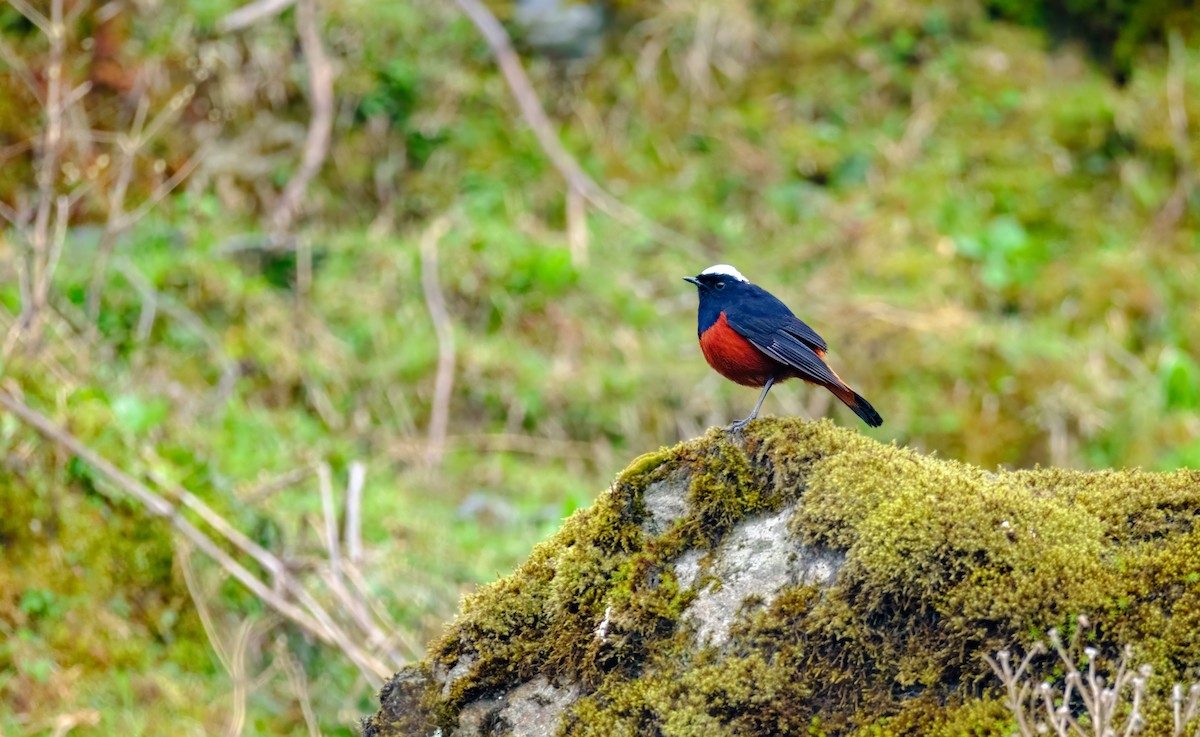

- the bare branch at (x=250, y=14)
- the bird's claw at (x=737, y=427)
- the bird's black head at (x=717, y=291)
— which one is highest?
the bare branch at (x=250, y=14)

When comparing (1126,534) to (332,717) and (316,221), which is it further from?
(316,221)

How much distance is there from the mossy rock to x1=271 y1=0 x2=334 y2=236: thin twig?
6.41 m

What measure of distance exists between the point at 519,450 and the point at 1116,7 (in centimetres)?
657

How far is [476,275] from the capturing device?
29.5 ft

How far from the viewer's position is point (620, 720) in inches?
113

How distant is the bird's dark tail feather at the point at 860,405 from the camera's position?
4367mm

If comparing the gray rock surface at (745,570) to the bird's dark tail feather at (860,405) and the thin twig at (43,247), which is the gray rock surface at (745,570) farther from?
the thin twig at (43,247)

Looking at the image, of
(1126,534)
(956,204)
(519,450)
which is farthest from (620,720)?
(956,204)

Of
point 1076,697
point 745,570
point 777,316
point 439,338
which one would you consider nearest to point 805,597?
point 745,570

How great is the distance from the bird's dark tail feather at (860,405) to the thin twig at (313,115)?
556cm

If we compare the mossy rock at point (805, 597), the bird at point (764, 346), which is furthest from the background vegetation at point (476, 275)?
the mossy rock at point (805, 597)

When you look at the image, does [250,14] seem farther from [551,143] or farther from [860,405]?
[860,405]

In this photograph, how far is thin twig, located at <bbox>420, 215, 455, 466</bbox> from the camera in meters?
8.08

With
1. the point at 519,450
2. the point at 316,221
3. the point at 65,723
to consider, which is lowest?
the point at 519,450
